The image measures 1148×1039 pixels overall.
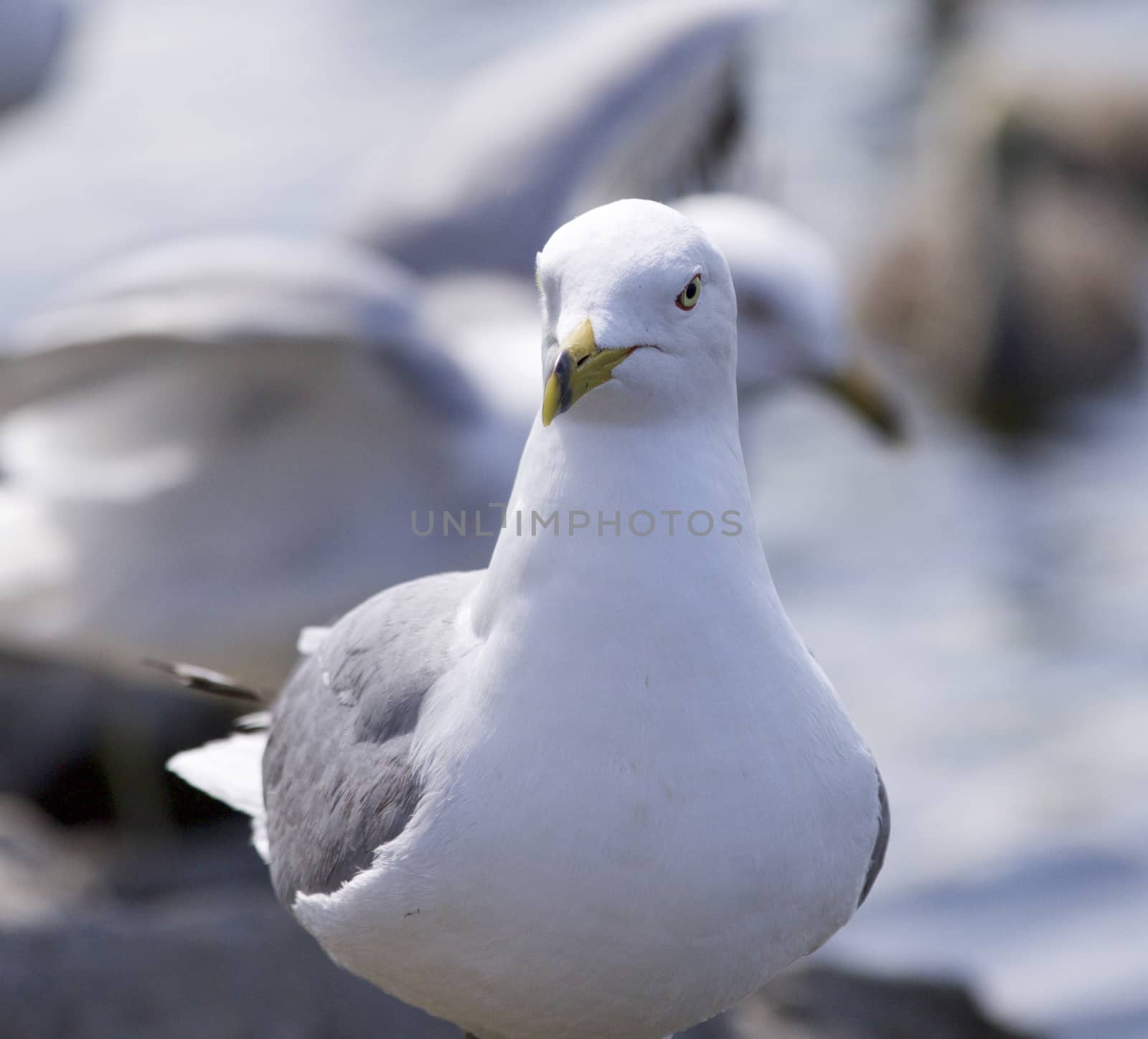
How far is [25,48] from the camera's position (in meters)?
5.25

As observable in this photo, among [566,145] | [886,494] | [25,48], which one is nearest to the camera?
[566,145]

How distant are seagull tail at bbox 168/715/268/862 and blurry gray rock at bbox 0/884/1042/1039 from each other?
76 centimetres

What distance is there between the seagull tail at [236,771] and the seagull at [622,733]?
0.43 meters

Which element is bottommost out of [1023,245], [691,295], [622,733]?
[622,733]

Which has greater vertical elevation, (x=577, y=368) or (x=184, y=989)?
(x=577, y=368)

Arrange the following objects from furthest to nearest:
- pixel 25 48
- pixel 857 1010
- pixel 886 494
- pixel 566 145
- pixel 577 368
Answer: pixel 886 494 → pixel 25 48 → pixel 566 145 → pixel 857 1010 → pixel 577 368

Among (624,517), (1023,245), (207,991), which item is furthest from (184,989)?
(1023,245)

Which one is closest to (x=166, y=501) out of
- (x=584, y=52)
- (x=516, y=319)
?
(x=516, y=319)

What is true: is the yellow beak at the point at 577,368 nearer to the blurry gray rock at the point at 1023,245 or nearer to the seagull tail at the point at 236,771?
the seagull tail at the point at 236,771

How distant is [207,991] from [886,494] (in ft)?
17.3

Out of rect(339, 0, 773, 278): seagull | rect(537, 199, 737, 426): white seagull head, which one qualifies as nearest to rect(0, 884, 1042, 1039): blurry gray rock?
rect(537, 199, 737, 426): white seagull head

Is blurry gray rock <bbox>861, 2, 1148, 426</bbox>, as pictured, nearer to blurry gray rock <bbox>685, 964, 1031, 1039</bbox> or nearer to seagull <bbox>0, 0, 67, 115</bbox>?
seagull <bbox>0, 0, 67, 115</bbox>

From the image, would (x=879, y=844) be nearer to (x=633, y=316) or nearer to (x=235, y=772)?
(x=633, y=316)

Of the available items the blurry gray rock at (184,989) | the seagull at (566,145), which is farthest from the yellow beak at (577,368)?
the seagull at (566,145)
